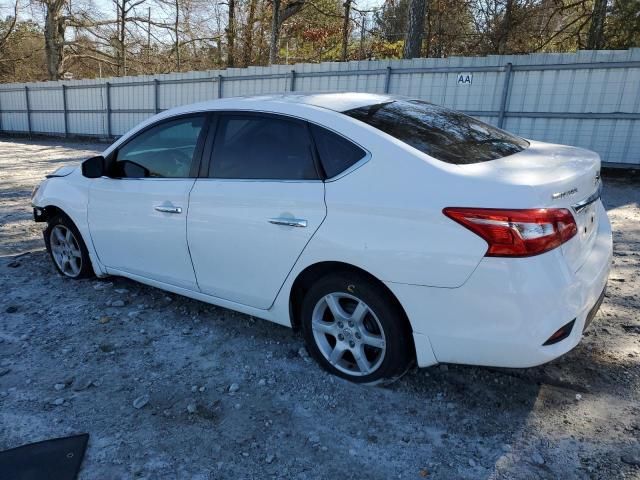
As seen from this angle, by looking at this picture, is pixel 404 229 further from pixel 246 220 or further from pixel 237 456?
pixel 237 456

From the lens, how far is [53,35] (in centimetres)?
2816

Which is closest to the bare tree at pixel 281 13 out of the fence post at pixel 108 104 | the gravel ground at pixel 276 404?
Answer: the fence post at pixel 108 104

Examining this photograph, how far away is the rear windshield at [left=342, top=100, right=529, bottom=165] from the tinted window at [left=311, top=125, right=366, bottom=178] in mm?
198

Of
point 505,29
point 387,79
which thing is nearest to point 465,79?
point 387,79

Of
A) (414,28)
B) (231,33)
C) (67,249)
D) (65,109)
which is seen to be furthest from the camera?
(231,33)

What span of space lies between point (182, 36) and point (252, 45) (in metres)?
7.42

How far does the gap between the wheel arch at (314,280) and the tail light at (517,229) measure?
577 millimetres

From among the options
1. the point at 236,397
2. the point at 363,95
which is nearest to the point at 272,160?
the point at 363,95

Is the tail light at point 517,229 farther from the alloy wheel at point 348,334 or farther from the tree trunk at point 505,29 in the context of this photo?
the tree trunk at point 505,29

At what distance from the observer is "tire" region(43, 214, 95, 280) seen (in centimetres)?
436

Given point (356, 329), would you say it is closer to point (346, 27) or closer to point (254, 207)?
point (254, 207)

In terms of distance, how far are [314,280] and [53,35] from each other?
3179cm

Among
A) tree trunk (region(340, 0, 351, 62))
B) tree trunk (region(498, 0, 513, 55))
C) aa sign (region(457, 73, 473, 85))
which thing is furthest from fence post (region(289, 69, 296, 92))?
tree trunk (region(340, 0, 351, 62))

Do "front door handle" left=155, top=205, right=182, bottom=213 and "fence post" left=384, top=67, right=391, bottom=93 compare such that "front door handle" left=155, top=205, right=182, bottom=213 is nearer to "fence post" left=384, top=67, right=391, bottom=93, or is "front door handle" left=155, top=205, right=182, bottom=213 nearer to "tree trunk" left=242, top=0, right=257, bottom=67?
"fence post" left=384, top=67, right=391, bottom=93
